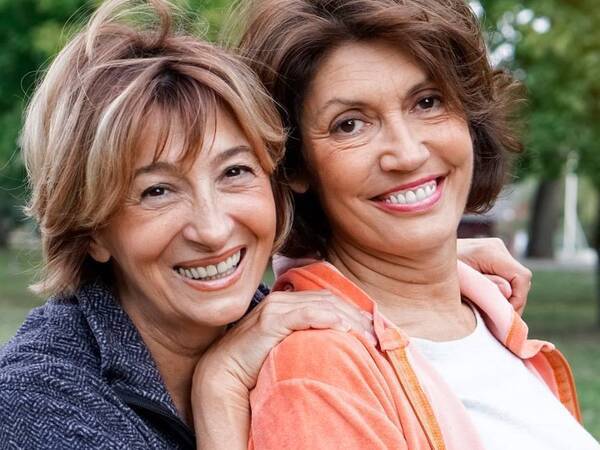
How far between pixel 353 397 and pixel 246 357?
0.37m

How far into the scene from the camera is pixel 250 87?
8.07ft

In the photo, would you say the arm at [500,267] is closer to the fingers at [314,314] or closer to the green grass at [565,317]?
the fingers at [314,314]

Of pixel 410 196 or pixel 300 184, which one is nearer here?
pixel 410 196

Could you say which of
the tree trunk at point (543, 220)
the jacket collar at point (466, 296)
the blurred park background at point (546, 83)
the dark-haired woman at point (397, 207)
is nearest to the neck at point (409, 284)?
the dark-haired woman at point (397, 207)

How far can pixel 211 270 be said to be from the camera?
2.40 metres

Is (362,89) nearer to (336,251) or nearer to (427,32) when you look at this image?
(427,32)

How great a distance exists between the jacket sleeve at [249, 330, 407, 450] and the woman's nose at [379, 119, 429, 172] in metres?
0.47

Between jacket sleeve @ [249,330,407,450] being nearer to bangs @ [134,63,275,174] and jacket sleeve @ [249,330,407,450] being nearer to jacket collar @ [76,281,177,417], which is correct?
jacket collar @ [76,281,177,417]

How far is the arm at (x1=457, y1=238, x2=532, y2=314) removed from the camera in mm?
3215

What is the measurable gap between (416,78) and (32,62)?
1316 cm

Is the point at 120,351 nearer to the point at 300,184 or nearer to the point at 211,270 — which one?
the point at 211,270

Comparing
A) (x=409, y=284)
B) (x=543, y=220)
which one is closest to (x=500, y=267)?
(x=409, y=284)

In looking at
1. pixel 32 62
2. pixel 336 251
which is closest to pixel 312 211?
pixel 336 251

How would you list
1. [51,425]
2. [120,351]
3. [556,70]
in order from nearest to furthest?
[51,425] → [120,351] → [556,70]
